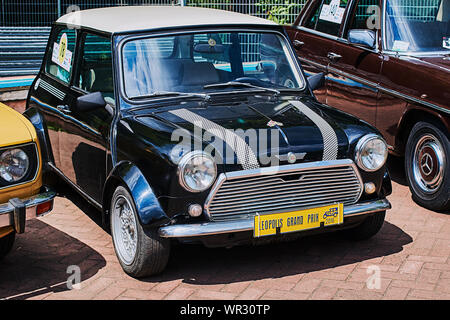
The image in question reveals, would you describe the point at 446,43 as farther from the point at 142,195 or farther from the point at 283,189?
the point at 142,195

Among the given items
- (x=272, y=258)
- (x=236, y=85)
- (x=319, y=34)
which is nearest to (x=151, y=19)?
(x=236, y=85)

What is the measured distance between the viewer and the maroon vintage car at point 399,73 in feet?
21.0

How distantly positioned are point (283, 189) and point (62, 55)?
8.97 ft

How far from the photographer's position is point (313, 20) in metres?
8.46

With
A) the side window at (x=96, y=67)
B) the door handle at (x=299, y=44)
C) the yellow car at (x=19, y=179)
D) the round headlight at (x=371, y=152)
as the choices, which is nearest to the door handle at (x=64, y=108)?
the side window at (x=96, y=67)

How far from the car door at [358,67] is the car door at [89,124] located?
106 inches

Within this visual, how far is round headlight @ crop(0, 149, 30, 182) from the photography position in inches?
183

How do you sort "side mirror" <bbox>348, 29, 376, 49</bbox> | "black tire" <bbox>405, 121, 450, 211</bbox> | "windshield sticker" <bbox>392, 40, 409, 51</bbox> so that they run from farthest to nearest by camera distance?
1. "side mirror" <bbox>348, 29, 376, 49</bbox>
2. "windshield sticker" <bbox>392, 40, 409, 51</bbox>
3. "black tire" <bbox>405, 121, 450, 211</bbox>

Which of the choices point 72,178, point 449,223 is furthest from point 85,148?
point 449,223

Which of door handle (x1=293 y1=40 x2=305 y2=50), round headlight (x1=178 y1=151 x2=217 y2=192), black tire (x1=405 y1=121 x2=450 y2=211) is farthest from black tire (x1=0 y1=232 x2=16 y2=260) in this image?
door handle (x1=293 y1=40 x2=305 y2=50)

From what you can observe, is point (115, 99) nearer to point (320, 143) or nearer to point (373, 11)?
point (320, 143)

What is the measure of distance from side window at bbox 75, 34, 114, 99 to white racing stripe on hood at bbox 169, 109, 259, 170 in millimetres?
788

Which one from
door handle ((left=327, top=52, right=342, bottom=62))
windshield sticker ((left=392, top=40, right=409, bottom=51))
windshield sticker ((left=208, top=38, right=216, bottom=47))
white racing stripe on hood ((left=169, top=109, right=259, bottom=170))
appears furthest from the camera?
door handle ((left=327, top=52, right=342, bottom=62))

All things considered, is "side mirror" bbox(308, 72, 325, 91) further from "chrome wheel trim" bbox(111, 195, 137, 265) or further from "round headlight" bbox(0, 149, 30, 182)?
"round headlight" bbox(0, 149, 30, 182)
